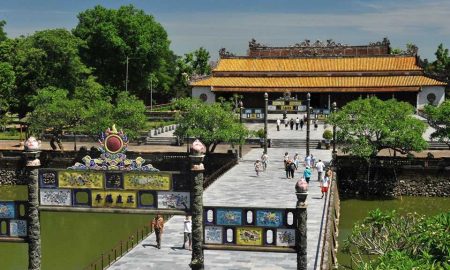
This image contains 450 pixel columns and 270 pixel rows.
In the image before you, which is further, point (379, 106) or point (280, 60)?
point (280, 60)

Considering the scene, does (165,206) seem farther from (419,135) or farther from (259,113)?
(259,113)

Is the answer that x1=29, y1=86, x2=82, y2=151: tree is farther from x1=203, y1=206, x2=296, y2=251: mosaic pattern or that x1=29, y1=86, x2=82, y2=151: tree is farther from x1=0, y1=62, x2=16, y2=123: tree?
x1=203, y1=206, x2=296, y2=251: mosaic pattern

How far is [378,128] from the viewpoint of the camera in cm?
3778

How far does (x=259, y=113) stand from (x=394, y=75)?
1646 cm

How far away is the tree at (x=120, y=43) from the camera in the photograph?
73.4m

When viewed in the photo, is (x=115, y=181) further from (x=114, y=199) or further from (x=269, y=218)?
(x=269, y=218)

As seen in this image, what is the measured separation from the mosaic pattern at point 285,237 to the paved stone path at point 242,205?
10.4ft

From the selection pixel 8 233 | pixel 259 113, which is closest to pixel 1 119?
pixel 259 113

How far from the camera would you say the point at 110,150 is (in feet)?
57.8

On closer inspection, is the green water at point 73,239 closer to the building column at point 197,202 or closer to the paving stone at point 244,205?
the paving stone at point 244,205

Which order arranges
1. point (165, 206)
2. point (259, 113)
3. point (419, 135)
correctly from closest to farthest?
point (165, 206) < point (419, 135) < point (259, 113)

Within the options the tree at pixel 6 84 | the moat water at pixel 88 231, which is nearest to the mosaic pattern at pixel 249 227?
the moat water at pixel 88 231

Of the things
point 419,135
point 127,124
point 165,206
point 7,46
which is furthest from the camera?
point 7,46

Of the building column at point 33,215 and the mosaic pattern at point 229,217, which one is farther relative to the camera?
the building column at point 33,215
